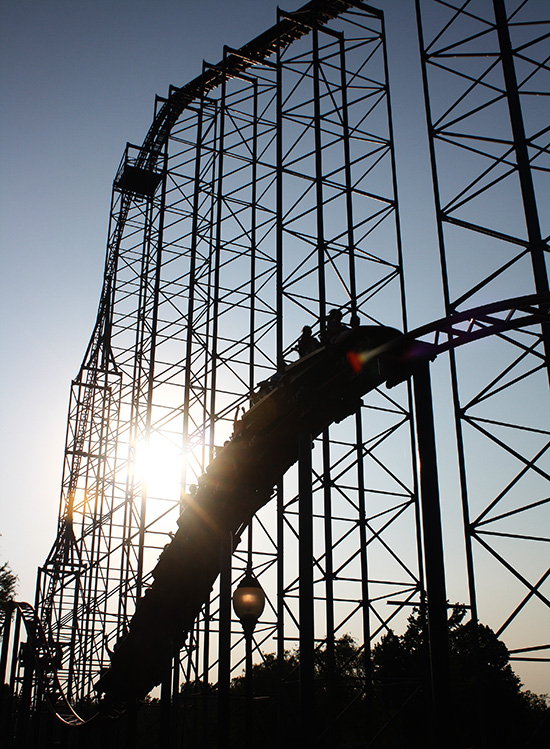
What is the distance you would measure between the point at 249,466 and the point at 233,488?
0.44 metres

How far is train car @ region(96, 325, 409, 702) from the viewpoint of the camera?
832 centimetres

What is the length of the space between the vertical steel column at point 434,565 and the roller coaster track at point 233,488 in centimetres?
72

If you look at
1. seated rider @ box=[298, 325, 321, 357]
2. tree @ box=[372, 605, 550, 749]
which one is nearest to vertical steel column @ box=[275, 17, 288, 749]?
seated rider @ box=[298, 325, 321, 357]

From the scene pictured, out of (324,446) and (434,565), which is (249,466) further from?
(434,565)

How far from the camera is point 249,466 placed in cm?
960

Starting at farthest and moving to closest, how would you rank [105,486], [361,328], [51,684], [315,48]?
1. [105,486]
2. [51,684]
3. [315,48]
4. [361,328]

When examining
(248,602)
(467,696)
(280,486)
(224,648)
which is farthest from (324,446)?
(467,696)

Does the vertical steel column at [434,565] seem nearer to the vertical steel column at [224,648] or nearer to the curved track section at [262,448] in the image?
the curved track section at [262,448]

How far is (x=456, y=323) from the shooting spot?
7613 millimetres

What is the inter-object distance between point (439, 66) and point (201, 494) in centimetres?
714

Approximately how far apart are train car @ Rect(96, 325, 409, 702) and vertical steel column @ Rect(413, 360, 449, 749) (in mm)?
962

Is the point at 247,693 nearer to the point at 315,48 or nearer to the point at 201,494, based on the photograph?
the point at 201,494

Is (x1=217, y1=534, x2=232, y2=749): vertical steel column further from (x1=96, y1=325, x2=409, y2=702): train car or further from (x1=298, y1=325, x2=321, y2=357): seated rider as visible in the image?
(x1=298, y1=325, x2=321, y2=357): seated rider

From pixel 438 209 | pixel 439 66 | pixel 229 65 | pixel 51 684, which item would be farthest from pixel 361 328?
pixel 51 684
